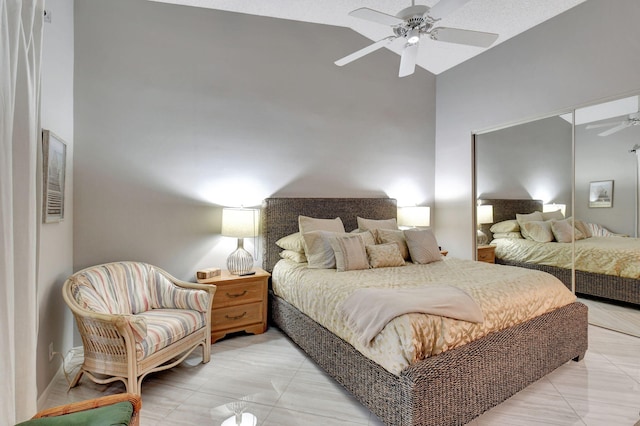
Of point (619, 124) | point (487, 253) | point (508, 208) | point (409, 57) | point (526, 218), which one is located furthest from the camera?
point (487, 253)

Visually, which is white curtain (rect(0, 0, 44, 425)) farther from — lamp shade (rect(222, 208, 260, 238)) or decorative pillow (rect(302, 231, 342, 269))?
decorative pillow (rect(302, 231, 342, 269))

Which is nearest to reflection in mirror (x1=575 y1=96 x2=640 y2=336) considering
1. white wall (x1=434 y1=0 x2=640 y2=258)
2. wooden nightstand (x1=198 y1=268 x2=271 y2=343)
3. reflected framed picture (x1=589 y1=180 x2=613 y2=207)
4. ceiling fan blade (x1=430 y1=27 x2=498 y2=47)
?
reflected framed picture (x1=589 y1=180 x2=613 y2=207)

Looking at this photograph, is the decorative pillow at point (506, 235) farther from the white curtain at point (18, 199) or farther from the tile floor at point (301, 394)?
the white curtain at point (18, 199)

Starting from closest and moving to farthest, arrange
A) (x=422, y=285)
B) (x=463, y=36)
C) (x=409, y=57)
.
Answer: (x=422, y=285) < (x=463, y=36) < (x=409, y=57)

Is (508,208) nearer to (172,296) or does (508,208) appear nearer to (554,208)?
(554,208)

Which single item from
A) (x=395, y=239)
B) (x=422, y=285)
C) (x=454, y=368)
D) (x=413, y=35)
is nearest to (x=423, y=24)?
(x=413, y=35)

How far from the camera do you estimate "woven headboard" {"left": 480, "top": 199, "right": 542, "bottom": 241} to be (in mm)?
3825

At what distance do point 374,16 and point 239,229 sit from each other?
2.17 m

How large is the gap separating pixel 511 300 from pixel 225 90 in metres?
3.27

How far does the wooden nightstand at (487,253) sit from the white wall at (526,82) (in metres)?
0.17

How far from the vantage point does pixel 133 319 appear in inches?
79.3

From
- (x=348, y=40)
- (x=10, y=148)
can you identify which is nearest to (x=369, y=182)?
(x=348, y=40)

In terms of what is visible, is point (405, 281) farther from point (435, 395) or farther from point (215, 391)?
point (215, 391)

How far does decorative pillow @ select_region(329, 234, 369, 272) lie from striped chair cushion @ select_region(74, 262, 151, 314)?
1.67 meters
